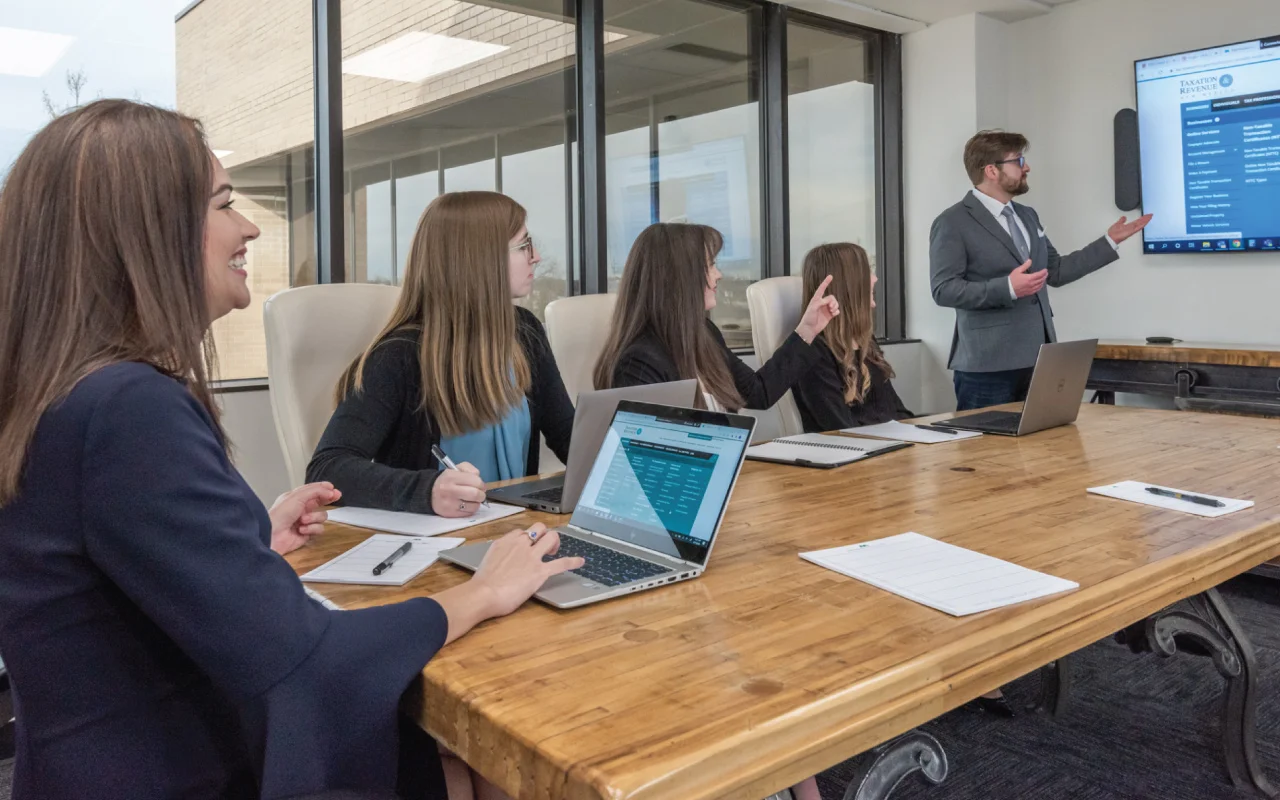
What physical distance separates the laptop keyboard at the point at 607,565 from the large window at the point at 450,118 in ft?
7.33

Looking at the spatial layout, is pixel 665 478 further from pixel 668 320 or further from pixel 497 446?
pixel 668 320

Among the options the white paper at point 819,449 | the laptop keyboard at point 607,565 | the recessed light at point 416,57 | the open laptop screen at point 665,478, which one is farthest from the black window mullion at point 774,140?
the laptop keyboard at point 607,565

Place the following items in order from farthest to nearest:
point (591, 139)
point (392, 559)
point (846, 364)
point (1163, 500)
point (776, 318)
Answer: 1. point (591, 139)
2. point (776, 318)
3. point (846, 364)
4. point (1163, 500)
5. point (392, 559)

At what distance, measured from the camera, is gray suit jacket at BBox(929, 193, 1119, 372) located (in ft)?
12.6

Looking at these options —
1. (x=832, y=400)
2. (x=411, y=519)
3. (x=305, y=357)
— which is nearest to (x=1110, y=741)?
(x=832, y=400)

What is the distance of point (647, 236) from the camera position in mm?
2680

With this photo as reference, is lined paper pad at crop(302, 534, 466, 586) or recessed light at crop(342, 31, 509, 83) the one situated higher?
recessed light at crop(342, 31, 509, 83)

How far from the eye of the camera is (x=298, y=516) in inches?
57.2

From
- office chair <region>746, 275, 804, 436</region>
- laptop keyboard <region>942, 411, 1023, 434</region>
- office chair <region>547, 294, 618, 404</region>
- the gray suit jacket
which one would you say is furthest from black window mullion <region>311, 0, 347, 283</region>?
the gray suit jacket

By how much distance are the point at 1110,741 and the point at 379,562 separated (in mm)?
1721

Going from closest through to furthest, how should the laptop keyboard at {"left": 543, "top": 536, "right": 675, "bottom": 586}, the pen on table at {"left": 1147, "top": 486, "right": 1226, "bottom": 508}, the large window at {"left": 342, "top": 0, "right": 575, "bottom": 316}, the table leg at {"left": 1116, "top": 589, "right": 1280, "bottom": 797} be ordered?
the laptop keyboard at {"left": 543, "top": 536, "right": 675, "bottom": 586}
the pen on table at {"left": 1147, "top": 486, "right": 1226, "bottom": 508}
the table leg at {"left": 1116, "top": 589, "right": 1280, "bottom": 797}
the large window at {"left": 342, "top": 0, "right": 575, "bottom": 316}

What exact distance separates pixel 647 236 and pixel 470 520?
4.22 ft

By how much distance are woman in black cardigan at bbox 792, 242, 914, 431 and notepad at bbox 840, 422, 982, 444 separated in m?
0.28

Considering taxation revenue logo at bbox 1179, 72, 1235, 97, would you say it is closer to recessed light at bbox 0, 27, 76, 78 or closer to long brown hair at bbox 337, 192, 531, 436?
long brown hair at bbox 337, 192, 531, 436
